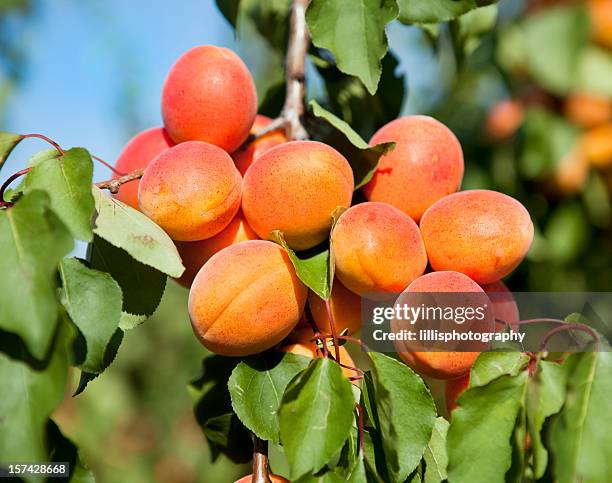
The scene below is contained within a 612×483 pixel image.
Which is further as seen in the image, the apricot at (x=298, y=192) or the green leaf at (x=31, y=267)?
the apricot at (x=298, y=192)

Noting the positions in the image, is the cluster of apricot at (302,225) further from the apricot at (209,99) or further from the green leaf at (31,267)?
the green leaf at (31,267)

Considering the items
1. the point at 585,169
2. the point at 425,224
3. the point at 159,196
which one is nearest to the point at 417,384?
the point at 425,224

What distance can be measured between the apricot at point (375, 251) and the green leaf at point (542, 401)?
0.50ft

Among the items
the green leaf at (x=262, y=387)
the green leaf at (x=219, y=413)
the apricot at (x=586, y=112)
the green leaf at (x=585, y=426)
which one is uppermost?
the green leaf at (x=585, y=426)

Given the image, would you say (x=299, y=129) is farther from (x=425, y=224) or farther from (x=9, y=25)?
(x=9, y=25)

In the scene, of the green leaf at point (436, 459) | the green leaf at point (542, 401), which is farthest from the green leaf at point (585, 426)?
the green leaf at point (436, 459)

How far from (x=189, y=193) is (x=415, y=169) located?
9.5 inches

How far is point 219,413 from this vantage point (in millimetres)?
841

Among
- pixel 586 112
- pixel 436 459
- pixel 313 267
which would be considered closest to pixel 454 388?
pixel 436 459

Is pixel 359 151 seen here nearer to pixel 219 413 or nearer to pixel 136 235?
pixel 136 235

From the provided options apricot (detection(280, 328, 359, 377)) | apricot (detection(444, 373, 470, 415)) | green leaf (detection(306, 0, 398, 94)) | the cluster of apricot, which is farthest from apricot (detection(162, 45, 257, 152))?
apricot (detection(444, 373, 470, 415))

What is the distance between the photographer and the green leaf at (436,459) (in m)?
0.61

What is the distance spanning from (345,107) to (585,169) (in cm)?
66

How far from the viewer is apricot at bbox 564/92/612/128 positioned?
1.30 meters
